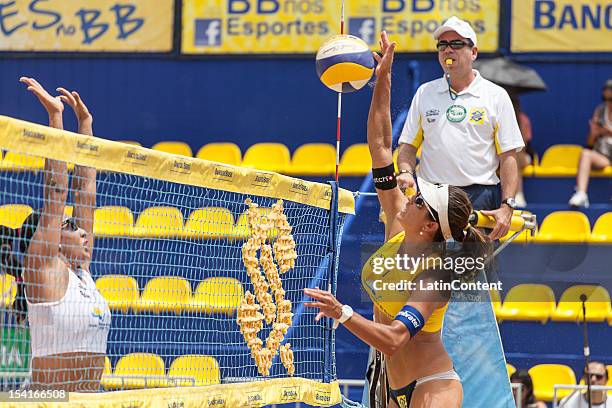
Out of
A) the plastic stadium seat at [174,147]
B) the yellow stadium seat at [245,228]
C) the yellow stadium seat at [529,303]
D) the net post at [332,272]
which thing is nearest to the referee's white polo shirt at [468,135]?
the net post at [332,272]

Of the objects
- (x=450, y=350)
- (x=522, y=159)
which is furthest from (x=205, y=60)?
(x=450, y=350)

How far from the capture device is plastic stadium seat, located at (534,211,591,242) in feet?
34.0

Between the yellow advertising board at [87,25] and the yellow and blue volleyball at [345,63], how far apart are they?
6.51m

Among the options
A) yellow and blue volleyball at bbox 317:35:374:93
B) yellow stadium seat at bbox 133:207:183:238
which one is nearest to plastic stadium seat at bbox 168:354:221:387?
yellow stadium seat at bbox 133:207:183:238

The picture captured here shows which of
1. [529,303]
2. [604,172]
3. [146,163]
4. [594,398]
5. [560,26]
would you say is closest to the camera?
[146,163]

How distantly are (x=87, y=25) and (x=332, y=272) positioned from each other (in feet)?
25.0

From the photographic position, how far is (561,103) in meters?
12.3

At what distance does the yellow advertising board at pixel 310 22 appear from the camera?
12.1 meters

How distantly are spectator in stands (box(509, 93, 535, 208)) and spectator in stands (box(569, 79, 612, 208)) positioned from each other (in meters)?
0.50

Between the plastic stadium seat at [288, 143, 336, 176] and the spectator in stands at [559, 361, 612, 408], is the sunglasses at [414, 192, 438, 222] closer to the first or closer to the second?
the spectator in stands at [559, 361, 612, 408]

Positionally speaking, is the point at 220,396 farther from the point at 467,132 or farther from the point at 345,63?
the point at 467,132

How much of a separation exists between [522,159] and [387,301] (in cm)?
605

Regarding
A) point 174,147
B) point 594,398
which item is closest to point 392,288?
point 594,398

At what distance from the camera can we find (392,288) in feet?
17.8
